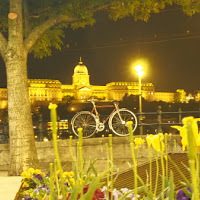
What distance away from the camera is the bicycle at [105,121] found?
10148 millimetres

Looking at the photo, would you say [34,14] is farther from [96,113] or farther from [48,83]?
[48,83]

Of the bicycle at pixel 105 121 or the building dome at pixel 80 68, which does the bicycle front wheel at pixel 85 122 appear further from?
the building dome at pixel 80 68

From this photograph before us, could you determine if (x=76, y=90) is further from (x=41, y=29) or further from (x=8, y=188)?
(x=8, y=188)

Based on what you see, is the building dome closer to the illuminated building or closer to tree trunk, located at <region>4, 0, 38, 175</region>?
the illuminated building

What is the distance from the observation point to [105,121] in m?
10.3

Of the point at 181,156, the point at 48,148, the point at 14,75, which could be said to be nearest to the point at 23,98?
the point at 14,75

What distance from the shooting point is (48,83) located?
461 ft

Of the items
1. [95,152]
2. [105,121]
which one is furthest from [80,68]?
[95,152]

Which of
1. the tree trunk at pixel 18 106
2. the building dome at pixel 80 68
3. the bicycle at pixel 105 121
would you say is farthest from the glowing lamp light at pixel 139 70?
the building dome at pixel 80 68

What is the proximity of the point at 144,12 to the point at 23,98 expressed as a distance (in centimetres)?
343

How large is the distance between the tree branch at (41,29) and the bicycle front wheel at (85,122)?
279 centimetres

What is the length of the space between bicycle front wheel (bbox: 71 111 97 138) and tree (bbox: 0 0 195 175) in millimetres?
2454

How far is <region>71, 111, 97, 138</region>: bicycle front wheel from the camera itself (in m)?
10.5

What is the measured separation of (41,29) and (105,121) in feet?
10.3
